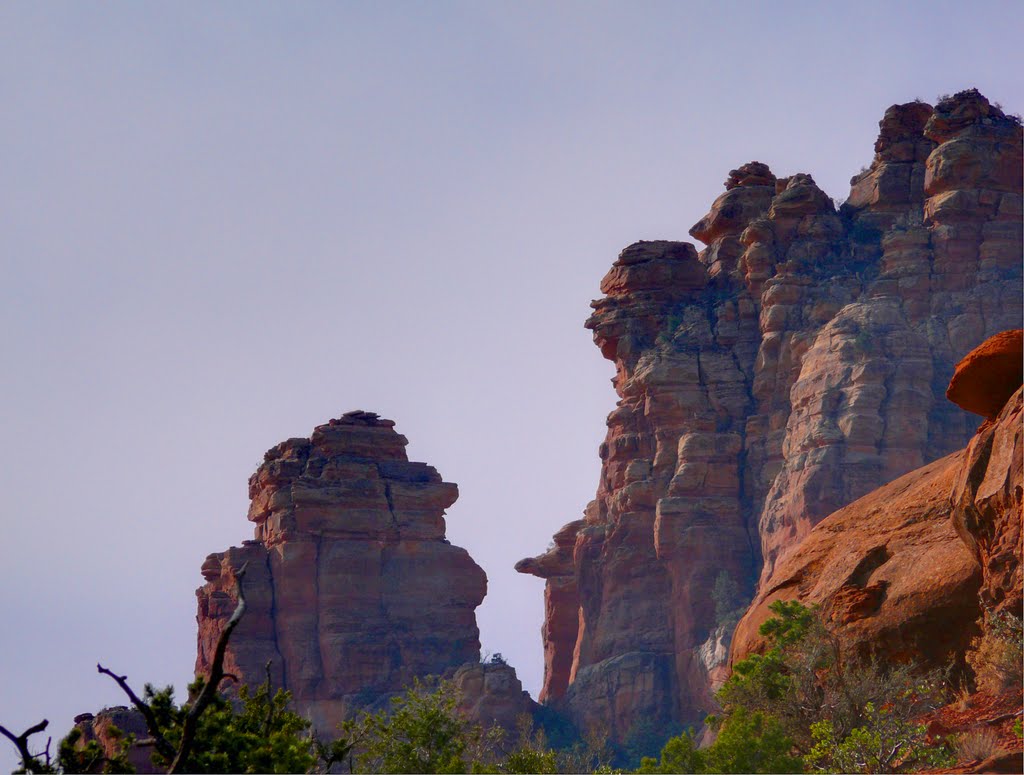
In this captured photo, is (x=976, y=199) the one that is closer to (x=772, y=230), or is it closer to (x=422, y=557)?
(x=772, y=230)

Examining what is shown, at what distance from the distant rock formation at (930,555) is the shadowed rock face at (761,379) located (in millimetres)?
37150

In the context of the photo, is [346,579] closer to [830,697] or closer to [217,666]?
[830,697]

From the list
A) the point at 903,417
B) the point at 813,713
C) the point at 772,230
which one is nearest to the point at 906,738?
the point at 813,713

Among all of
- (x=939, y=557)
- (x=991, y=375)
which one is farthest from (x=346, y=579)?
(x=991, y=375)

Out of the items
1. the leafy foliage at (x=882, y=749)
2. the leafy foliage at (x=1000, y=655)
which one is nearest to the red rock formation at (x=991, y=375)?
the leafy foliage at (x=1000, y=655)

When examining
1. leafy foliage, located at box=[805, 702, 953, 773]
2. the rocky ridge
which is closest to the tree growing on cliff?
leafy foliage, located at box=[805, 702, 953, 773]

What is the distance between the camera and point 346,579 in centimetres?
9300

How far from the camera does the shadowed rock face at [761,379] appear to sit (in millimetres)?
79375

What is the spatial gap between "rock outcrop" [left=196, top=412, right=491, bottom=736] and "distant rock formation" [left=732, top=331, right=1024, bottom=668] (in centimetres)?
5281

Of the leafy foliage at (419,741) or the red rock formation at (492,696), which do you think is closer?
the leafy foliage at (419,741)

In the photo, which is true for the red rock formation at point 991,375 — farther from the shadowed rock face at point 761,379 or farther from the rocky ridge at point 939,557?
the shadowed rock face at point 761,379

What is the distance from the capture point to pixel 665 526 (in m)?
85.8

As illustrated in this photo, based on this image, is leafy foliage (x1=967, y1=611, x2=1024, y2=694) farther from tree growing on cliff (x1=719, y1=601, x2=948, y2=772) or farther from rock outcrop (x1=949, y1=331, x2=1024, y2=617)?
tree growing on cliff (x1=719, y1=601, x2=948, y2=772)

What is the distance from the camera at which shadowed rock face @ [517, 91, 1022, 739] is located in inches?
3125
